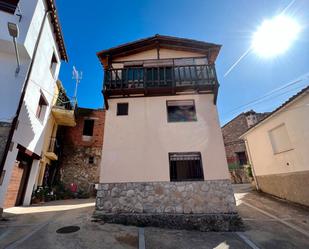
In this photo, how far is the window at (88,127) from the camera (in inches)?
623

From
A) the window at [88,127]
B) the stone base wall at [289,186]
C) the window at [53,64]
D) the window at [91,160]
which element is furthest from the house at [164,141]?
the window at [91,160]

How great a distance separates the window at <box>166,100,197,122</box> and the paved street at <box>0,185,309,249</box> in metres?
4.86

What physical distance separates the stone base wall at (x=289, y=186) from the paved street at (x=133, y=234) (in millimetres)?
843

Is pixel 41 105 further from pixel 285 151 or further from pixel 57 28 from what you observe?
pixel 285 151

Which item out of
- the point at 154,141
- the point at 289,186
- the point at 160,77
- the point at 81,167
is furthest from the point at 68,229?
the point at 289,186

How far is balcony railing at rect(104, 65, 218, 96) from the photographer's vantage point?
28.8 ft

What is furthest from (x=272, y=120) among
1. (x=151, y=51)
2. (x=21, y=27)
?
(x=21, y=27)

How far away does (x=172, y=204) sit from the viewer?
712 cm

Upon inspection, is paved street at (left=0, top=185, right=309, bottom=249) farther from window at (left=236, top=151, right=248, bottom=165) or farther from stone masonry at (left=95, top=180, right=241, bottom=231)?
window at (left=236, top=151, right=248, bottom=165)

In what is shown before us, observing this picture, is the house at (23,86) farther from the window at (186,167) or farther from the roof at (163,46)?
the window at (186,167)

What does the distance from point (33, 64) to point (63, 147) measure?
816 cm

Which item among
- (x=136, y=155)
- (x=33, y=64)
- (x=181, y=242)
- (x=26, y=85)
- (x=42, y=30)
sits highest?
(x=42, y=30)

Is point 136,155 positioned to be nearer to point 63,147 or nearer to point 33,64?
point 33,64

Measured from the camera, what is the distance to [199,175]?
25.2ft
